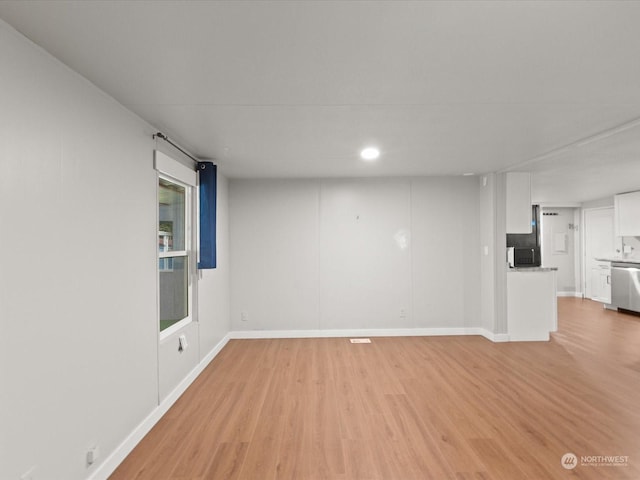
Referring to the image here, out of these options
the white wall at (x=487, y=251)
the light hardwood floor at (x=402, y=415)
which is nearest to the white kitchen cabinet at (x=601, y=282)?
the light hardwood floor at (x=402, y=415)

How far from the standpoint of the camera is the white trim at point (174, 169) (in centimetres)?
301

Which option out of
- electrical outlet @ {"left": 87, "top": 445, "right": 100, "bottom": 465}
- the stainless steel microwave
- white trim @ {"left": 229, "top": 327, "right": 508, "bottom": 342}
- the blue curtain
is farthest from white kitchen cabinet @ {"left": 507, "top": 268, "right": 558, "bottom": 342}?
electrical outlet @ {"left": 87, "top": 445, "right": 100, "bottom": 465}

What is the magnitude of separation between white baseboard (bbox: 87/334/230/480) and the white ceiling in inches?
93.3

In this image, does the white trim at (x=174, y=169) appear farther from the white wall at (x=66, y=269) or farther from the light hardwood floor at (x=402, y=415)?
the light hardwood floor at (x=402, y=415)

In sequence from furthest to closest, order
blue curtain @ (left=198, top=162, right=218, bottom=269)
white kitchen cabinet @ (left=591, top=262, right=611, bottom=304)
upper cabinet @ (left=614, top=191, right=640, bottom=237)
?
white kitchen cabinet @ (left=591, top=262, right=611, bottom=304)
upper cabinet @ (left=614, top=191, right=640, bottom=237)
blue curtain @ (left=198, top=162, right=218, bottom=269)

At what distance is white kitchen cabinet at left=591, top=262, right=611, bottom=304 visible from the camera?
25.1ft

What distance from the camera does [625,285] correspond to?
700cm

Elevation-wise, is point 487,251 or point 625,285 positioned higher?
point 487,251

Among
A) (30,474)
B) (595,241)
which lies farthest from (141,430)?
(595,241)

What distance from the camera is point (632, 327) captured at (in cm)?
590

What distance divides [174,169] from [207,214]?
79 cm

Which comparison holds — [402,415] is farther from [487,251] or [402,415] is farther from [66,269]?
[487,251]

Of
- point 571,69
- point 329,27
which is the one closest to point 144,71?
point 329,27

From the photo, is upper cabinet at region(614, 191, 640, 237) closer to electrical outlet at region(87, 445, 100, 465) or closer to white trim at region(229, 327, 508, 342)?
white trim at region(229, 327, 508, 342)
